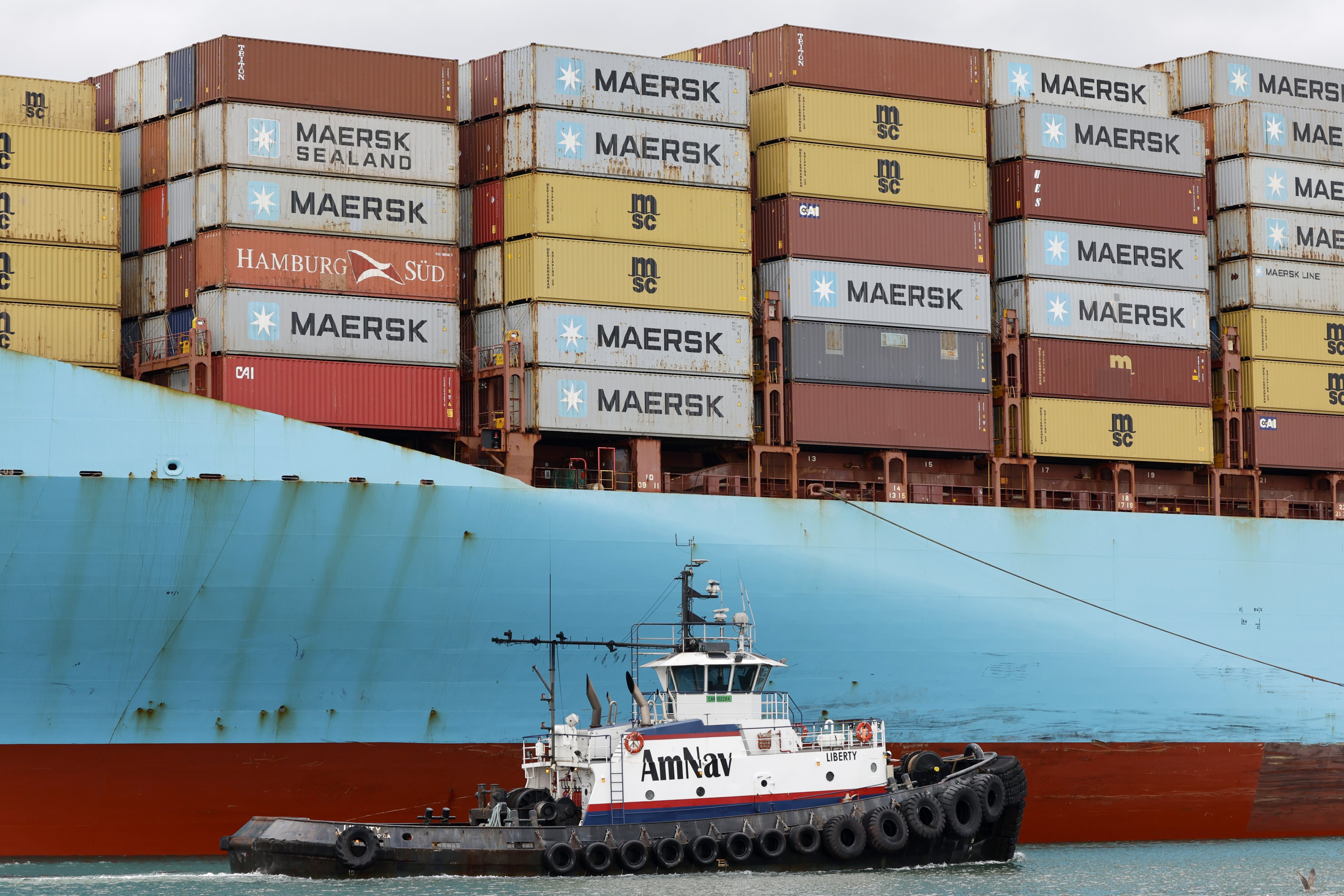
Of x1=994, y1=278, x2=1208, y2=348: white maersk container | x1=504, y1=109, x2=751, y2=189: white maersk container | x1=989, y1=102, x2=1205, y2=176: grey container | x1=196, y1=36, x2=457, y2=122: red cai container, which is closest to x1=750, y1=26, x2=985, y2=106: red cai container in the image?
x1=989, y1=102, x2=1205, y2=176: grey container

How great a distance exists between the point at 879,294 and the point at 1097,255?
513 cm

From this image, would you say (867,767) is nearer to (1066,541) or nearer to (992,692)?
(992,692)

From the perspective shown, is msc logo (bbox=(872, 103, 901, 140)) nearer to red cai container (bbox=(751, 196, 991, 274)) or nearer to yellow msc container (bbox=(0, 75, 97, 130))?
red cai container (bbox=(751, 196, 991, 274))

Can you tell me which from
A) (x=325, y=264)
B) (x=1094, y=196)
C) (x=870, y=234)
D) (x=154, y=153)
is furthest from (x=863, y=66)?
(x=154, y=153)

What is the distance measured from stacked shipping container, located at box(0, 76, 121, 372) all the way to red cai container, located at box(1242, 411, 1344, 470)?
2248 cm

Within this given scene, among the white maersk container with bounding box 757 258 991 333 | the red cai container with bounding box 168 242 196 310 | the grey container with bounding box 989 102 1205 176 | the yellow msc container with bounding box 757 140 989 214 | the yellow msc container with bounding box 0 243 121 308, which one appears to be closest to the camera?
the yellow msc container with bounding box 0 243 121 308

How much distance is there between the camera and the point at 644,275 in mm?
29766

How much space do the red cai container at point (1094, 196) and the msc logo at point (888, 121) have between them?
286 centimetres

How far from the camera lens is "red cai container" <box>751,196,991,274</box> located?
31.3 metres

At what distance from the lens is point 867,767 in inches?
936

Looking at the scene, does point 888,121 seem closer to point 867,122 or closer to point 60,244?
point 867,122

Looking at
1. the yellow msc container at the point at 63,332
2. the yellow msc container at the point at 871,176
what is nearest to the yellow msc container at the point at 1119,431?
the yellow msc container at the point at 871,176

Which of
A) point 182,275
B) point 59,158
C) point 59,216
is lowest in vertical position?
point 182,275

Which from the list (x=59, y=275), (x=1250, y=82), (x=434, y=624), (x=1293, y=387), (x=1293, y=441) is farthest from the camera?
(x=1250, y=82)
